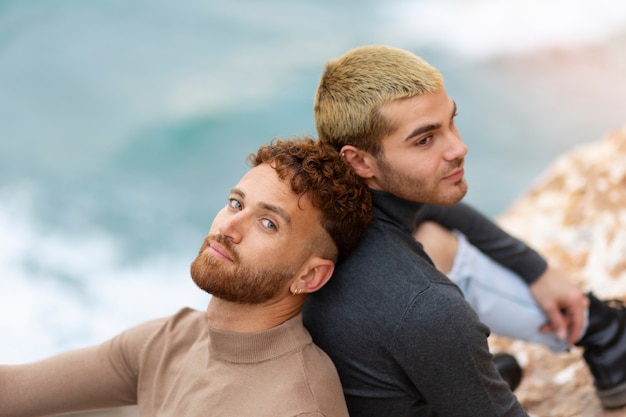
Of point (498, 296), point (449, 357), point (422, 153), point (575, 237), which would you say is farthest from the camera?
point (575, 237)

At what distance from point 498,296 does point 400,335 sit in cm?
72

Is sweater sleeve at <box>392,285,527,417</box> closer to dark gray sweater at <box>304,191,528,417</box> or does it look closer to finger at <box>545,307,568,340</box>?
dark gray sweater at <box>304,191,528,417</box>

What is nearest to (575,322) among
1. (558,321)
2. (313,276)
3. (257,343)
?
(558,321)

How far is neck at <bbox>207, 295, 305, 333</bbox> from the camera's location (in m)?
1.55

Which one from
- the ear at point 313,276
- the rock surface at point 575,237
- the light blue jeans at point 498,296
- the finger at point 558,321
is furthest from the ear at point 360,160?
the rock surface at point 575,237

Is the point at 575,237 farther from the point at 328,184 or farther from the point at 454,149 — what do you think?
the point at 328,184

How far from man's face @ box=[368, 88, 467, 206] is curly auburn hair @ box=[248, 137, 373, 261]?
0.08 m

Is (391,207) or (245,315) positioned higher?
(391,207)

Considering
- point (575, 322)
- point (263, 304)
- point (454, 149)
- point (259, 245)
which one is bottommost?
point (575, 322)

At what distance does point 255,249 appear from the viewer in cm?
152

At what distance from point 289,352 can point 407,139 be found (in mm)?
519

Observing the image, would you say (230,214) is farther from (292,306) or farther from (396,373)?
(396,373)

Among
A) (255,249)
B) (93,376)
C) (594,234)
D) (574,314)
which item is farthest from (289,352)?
(594,234)

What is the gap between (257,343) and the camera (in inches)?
59.7
